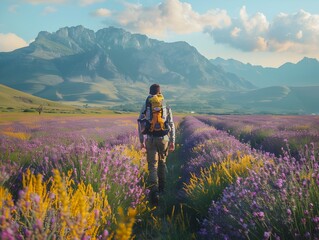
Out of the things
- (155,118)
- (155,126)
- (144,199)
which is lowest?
(144,199)

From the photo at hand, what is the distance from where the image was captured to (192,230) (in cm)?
470

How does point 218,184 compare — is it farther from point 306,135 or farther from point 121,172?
point 306,135

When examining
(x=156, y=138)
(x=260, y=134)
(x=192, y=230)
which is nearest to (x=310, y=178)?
(x=192, y=230)

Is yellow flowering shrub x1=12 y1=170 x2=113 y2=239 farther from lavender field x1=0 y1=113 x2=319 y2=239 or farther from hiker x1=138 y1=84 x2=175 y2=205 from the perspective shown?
hiker x1=138 y1=84 x2=175 y2=205

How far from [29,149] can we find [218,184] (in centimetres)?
439

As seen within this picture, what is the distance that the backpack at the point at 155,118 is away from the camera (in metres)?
6.95

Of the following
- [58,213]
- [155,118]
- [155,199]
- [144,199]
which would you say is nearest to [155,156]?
[155,118]

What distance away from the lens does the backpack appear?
695cm

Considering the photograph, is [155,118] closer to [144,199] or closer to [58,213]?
[144,199]

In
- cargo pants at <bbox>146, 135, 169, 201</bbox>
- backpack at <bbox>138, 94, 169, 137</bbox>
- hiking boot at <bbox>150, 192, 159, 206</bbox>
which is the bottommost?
hiking boot at <bbox>150, 192, 159, 206</bbox>

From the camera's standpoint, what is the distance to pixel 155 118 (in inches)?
275

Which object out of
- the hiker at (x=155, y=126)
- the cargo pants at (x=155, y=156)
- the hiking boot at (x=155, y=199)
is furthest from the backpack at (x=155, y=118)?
the hiking boot at (x=155, y=199)

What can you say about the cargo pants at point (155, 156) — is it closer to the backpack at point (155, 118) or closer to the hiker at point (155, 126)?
the hiker at point (155, 126)

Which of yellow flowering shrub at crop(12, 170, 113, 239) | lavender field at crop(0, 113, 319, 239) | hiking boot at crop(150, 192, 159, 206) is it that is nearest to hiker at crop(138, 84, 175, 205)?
hiking boot at crop(150, 192, 159, 206)
